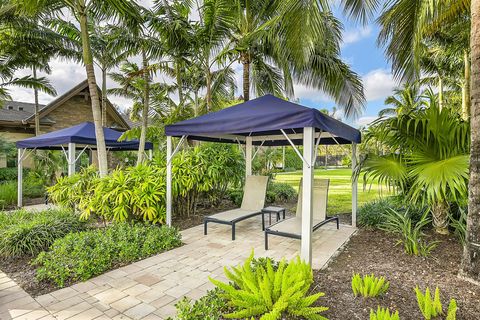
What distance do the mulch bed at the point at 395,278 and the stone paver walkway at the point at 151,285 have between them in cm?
46

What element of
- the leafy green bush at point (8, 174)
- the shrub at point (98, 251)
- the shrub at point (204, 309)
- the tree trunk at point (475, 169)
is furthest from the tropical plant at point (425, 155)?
the leafy green bush at point (8, 174)

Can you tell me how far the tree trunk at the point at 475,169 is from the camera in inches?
124

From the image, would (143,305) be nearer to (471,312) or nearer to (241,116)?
(241,116)

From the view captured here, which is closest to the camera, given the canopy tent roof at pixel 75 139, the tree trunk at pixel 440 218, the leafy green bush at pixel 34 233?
the leafy green bush at pixel 34 233

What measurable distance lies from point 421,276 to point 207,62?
25.2 feet

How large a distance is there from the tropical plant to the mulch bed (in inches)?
34.1

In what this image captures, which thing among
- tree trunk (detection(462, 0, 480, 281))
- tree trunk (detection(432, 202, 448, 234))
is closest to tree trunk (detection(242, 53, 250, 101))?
tree trunk (detection(432, 202, 448, 234))

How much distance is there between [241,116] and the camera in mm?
4543

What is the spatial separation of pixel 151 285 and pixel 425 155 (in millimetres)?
4757

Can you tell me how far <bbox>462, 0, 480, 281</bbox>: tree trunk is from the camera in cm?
316

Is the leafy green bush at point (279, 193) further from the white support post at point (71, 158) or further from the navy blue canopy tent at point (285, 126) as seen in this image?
the white support post at point (71, 158)

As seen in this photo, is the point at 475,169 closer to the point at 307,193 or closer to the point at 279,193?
the point at 307,193

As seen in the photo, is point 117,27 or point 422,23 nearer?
point 422,23

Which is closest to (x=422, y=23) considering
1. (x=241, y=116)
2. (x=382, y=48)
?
(x=382, y=48)
